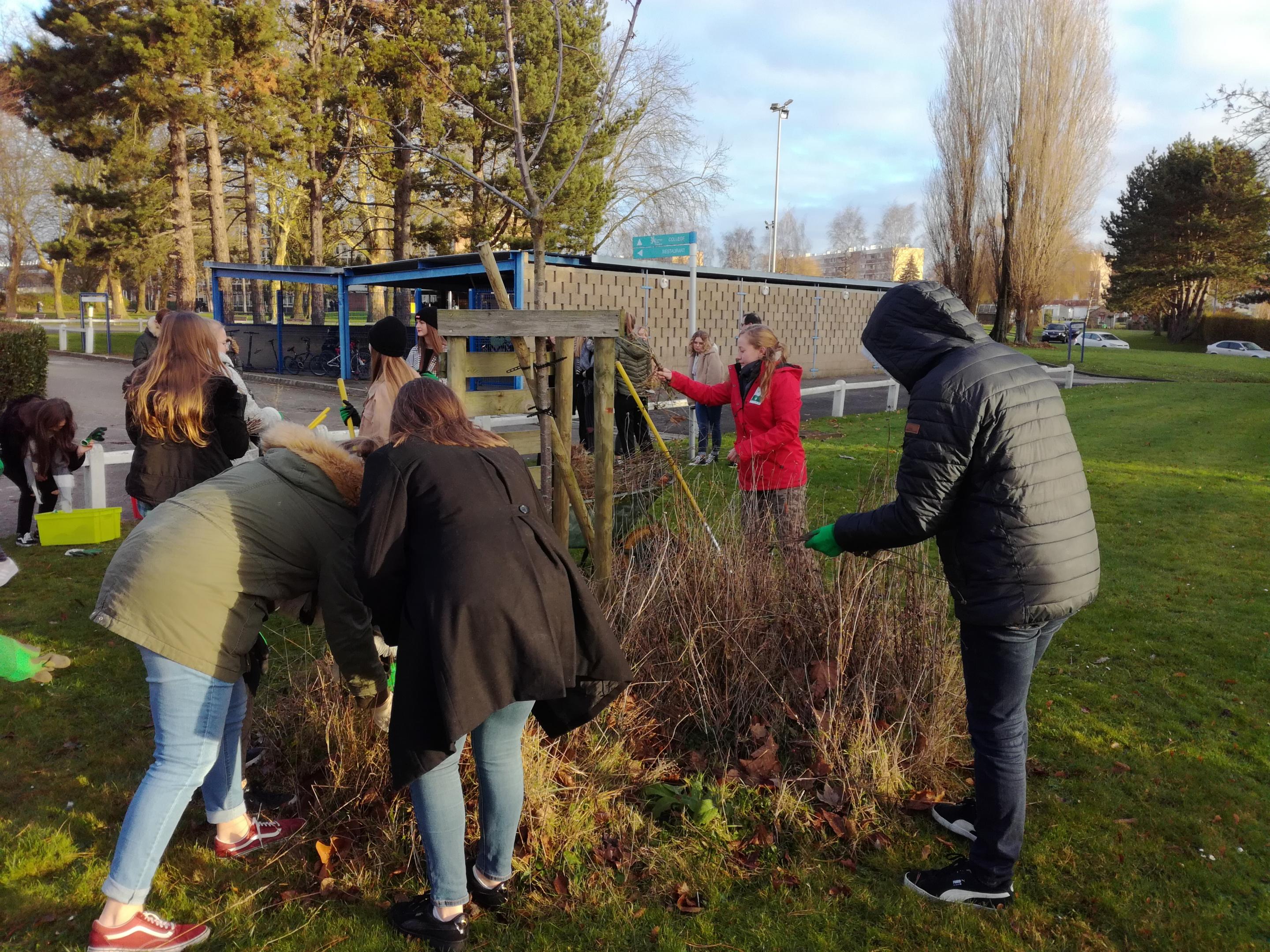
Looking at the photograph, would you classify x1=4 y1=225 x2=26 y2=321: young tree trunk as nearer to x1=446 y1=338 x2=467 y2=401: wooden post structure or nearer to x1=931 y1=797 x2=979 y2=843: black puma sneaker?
x1=446 y1=338 x2=467 y2=401: wooden post structure

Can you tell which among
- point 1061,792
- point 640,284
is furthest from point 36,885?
point 640,284

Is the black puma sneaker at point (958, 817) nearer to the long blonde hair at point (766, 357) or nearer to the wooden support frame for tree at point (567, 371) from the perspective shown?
the wooden support frame for tree at point (567, 371)

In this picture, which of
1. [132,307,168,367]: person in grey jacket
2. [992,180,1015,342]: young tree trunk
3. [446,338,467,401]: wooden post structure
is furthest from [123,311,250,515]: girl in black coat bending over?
[992,180,1015,342]: young tree trunk

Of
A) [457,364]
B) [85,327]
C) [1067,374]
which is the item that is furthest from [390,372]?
[85,327]

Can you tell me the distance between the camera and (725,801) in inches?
122

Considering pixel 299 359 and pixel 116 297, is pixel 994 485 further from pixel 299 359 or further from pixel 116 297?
pixel 116 297

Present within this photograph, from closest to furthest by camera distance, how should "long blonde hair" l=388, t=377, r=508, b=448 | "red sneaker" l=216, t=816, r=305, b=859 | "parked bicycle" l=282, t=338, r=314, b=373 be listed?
"long blonde hair" l=388, t=377, r=508, b=448
"red sneaker" l=216, t=816, r=305, b=859
"parked bicycle" l=282, t=338, r=314, b=373

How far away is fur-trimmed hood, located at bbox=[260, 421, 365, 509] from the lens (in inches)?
96.7

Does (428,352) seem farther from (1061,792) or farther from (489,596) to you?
(1061,792)

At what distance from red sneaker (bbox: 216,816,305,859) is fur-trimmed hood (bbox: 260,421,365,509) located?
128 cm

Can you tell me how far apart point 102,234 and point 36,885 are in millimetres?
25233

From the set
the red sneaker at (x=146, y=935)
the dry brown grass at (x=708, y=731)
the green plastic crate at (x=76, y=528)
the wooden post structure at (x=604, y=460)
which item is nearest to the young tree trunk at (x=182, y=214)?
the green plastic crate at (x=76, y=528)

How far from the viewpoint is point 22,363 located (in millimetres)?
13594

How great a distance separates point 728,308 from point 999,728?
2077 centimetres
